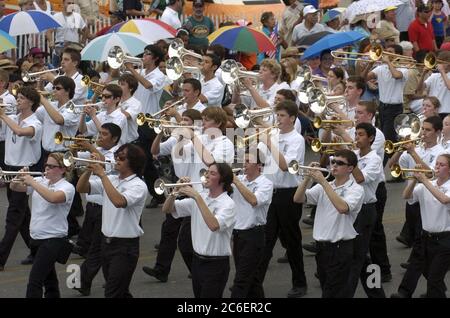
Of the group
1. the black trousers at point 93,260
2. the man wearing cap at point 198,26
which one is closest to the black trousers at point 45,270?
the black trousers at point 93,260

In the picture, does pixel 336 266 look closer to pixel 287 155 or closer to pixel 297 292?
pixel 297 292

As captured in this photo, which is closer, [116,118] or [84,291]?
[84,291]

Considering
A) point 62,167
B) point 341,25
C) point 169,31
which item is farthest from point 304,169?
point 341,25

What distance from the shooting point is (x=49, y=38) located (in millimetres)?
22016

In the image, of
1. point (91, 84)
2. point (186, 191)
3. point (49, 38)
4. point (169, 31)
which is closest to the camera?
point (186, 191)

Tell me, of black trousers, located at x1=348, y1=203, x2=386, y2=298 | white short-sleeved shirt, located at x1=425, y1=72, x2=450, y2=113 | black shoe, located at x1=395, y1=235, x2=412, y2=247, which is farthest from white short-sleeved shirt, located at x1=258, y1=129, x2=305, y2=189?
white short-sleeved shirt, located at x1=425, y1=72, x2=450, y2=113

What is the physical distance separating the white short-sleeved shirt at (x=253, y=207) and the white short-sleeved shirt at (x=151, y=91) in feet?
13.7

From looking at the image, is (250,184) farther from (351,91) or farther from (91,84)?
(91,84)

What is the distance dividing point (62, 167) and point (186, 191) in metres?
1.80

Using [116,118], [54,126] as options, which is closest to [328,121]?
[116,118]

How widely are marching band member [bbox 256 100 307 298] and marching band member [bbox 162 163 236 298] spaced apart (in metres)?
1.66

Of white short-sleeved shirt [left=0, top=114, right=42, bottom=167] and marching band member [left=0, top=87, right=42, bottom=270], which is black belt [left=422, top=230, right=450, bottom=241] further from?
white short-sleeved shirt [left=0, top=114, right=42, bottom=167]

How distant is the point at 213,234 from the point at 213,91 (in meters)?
4.71

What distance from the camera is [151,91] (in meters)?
16.8
